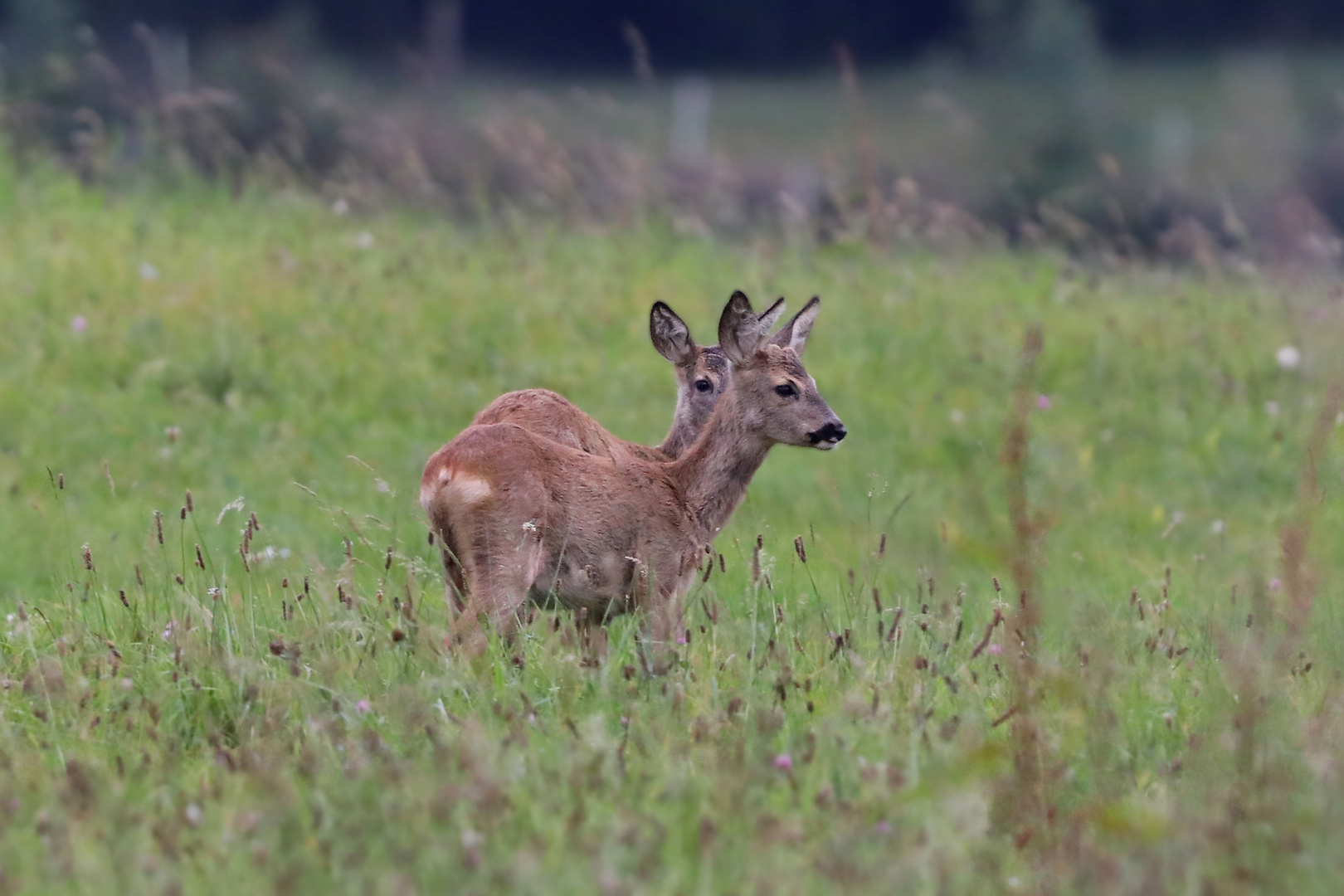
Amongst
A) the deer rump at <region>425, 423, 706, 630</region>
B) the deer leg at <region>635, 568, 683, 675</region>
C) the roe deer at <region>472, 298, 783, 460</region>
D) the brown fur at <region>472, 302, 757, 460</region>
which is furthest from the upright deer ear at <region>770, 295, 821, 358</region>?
the deer leg at <region>635, 568, 683, 675</region>

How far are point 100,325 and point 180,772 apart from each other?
21.7 ft

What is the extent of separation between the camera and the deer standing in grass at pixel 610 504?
5406 millimetres

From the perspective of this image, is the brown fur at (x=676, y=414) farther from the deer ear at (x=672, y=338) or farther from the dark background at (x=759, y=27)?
the dark background at (x=759, y=27)

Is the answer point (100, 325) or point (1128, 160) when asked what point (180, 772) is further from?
point (1128, 160)

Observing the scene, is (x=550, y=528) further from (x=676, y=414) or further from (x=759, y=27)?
(x=759, y=27)

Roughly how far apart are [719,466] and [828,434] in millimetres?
390

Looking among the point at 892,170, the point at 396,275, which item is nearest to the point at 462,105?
the point at 892,170

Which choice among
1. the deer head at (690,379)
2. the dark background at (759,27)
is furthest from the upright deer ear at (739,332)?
the dark background at (759,27)

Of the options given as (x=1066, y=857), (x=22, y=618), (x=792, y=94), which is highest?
(x=1066, y=857)

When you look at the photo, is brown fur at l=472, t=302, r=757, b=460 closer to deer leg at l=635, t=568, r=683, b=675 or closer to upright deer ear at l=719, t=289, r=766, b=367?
upright deer ear at l=719, t=289, r=766, b=367

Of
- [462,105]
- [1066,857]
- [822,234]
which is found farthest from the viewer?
[462,105]

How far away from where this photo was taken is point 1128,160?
3009 centimetres

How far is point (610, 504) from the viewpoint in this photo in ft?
19.0

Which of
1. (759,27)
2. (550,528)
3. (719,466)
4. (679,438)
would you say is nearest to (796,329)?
(679,438)
